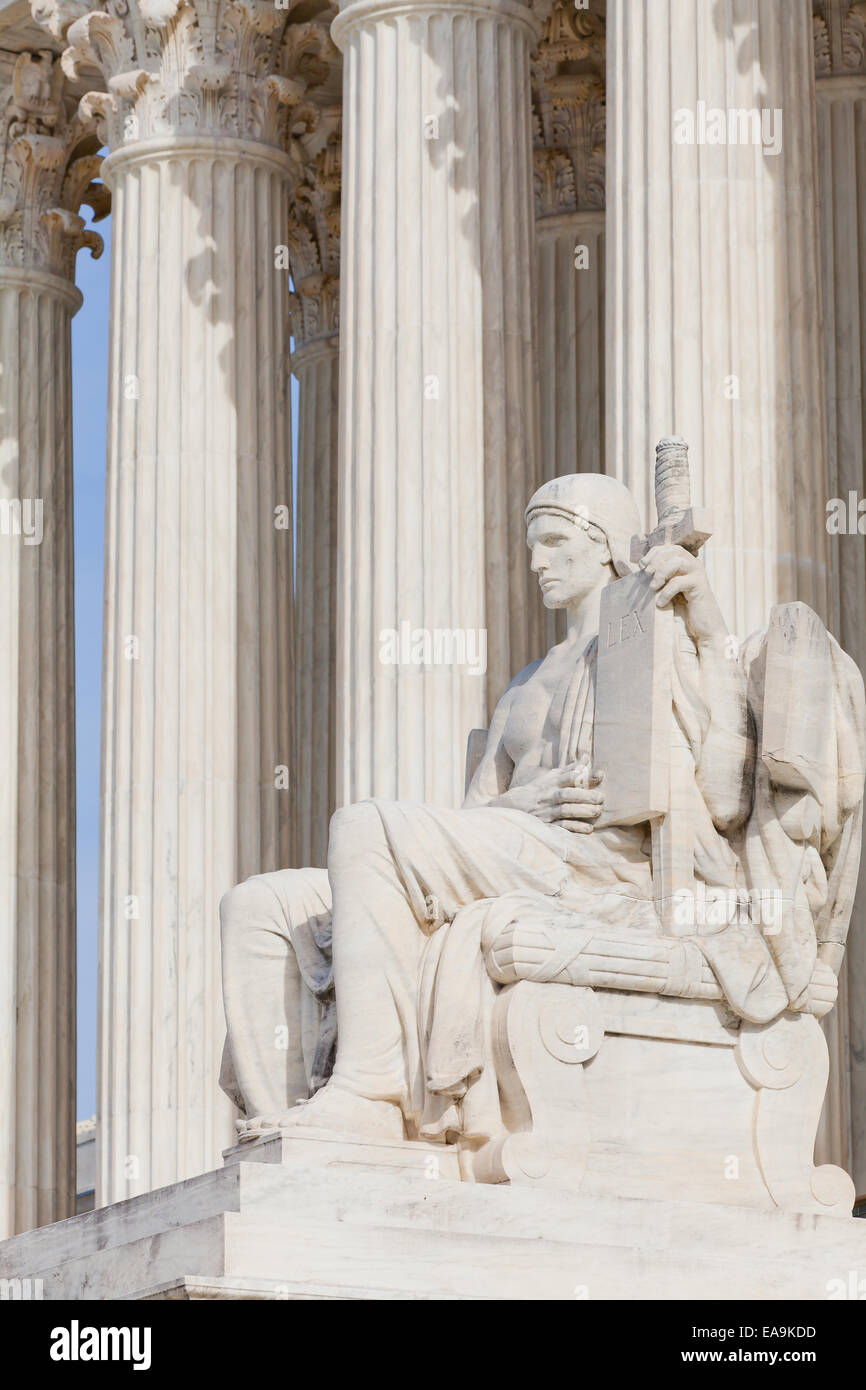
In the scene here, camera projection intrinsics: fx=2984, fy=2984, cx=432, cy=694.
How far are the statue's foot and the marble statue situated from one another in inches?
0.8

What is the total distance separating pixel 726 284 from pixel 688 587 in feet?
21.0

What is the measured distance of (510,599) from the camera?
29141 mm

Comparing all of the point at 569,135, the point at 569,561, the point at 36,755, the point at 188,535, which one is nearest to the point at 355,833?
the point at 569,561

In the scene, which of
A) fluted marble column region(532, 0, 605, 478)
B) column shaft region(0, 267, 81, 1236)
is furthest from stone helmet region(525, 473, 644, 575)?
column shaft region(0, 267, 81, 1236)

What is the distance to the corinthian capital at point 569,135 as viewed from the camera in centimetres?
4000

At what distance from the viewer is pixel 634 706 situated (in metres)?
20.2

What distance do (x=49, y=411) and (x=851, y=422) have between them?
12501mm

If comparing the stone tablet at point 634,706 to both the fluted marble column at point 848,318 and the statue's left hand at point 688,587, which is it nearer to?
the statue's left hand at point 688,587

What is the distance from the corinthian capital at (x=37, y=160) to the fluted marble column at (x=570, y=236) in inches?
249

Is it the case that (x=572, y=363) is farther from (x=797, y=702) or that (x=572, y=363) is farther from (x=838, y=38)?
(x=797, y=702)

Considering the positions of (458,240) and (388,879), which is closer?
(388,879)

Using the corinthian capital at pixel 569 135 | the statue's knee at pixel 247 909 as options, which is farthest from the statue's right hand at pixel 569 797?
the corinthian capital at pixel 569 135
